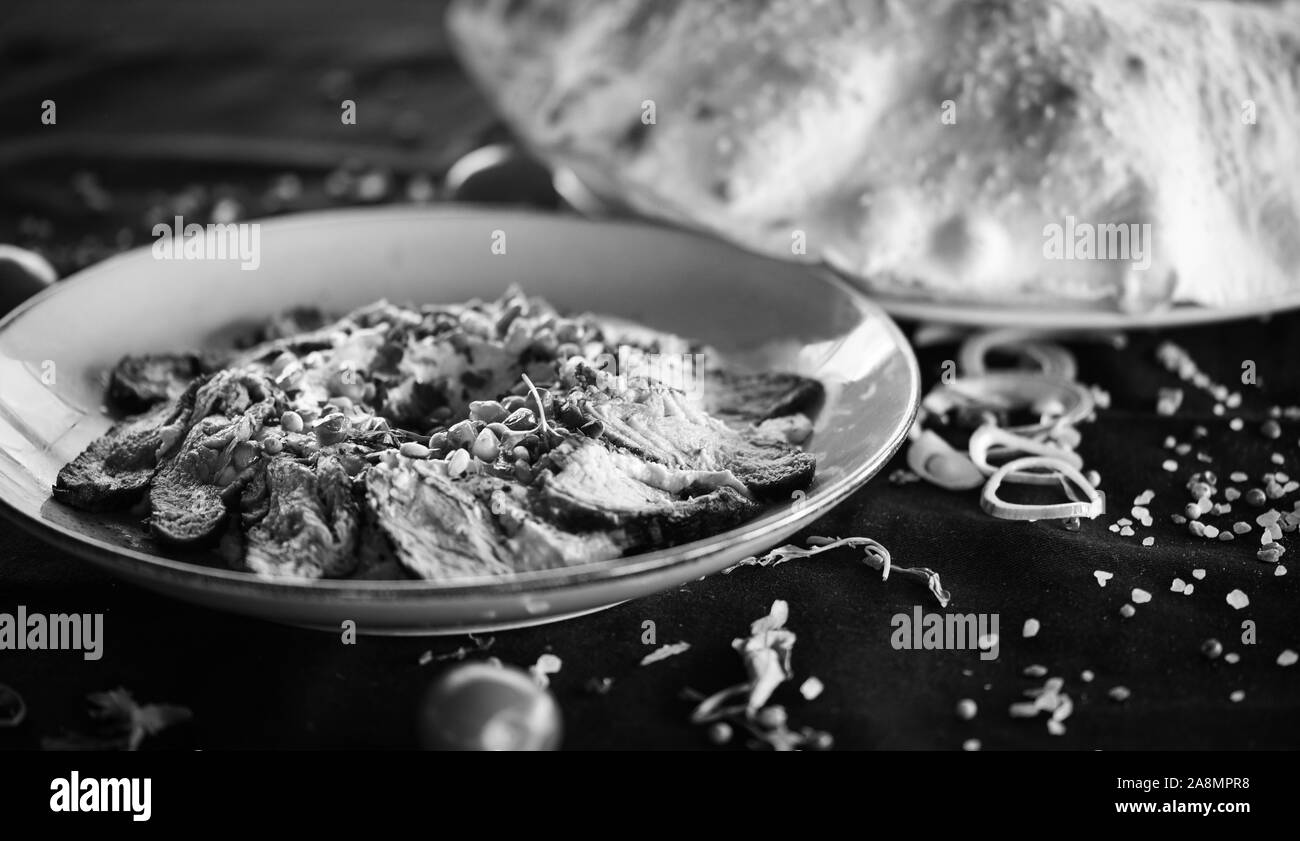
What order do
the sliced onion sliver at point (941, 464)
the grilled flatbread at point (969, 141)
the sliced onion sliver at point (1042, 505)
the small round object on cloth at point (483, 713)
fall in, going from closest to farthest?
1. the small round object on cloth at point (483, 713)
2. the sliced onion sliver at point (1042, 505)
3. the sliced onion sliver at point (941, 464)
4. the grilled flatbread at point (969, 141)

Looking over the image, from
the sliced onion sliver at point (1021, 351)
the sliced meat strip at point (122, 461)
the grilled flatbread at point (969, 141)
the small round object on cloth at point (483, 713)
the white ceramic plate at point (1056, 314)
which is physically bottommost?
the small round object on cloth at point (483, 713)

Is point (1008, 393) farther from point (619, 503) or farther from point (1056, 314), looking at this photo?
point (619, 503)

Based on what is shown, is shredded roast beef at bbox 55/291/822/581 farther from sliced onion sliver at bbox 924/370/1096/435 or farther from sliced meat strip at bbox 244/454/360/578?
sliced onion sliver at bbox 924/370/1096/435

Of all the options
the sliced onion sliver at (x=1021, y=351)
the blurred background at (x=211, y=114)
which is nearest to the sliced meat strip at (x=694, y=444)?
the sliced onion sliver at (x=1021, y=351)

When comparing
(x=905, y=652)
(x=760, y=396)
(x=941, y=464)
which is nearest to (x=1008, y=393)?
(x=941, y=464)

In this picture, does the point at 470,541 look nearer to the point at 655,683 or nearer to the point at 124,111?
the point at 655,683

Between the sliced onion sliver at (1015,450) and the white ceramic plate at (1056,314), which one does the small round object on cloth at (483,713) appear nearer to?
the sliced onion sliver at (1015,450)
